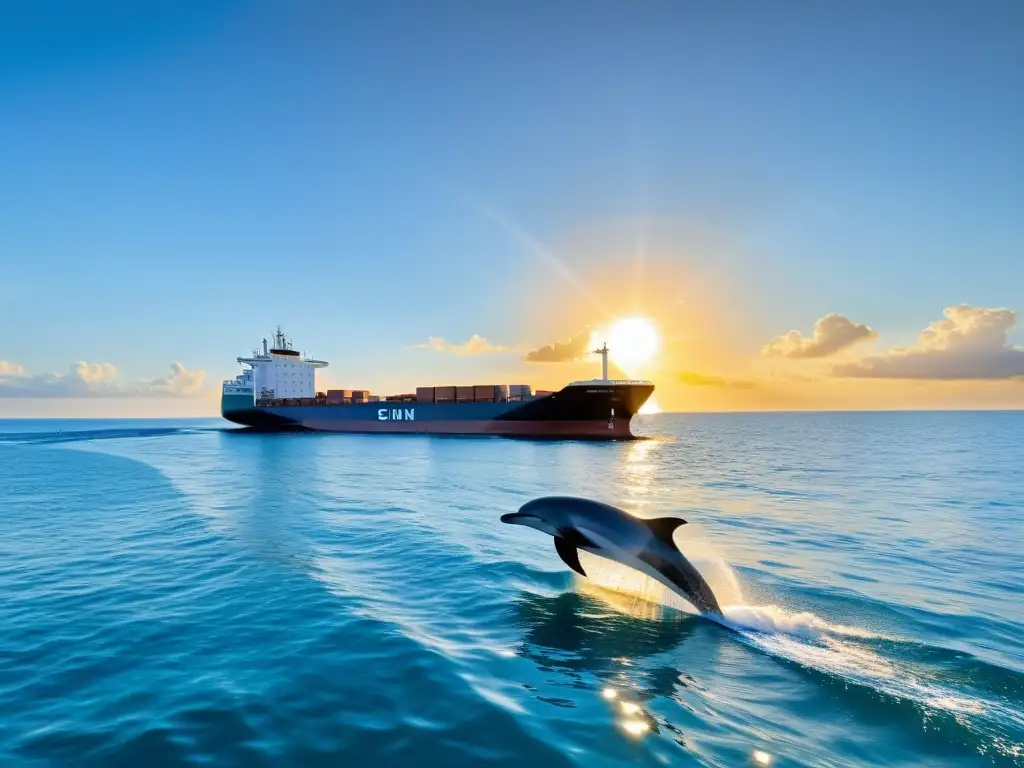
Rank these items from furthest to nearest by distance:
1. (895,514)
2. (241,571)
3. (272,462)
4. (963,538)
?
(272,462), (895,514), (963,538), (241,571)

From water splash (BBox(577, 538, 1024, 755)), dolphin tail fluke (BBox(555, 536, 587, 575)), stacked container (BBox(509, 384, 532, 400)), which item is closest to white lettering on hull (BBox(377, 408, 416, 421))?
stacked container (BBox(509, 384, 532, 400))

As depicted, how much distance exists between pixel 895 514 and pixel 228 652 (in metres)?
21.8

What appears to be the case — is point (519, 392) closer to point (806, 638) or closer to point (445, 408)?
point (445, 408)

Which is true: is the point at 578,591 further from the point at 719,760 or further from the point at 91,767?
the point at 91,767

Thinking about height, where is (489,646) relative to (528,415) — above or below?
below

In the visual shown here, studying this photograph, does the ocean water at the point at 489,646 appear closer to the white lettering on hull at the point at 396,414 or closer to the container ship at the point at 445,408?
the container ship at the point at 445,408

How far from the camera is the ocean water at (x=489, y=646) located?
5355 millimetres

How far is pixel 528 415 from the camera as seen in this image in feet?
204

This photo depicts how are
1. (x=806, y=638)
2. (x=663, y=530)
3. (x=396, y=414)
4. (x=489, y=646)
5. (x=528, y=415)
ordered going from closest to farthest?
(x=489, y=646) → (x=806, y=638) → (x=663, y=530) → (x=528, y=415) → (x=396, y=414)

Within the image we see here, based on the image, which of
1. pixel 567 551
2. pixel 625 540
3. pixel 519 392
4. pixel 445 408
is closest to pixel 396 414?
pixel 445 408

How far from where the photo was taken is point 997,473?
111 feet

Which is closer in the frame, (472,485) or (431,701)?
(431,701)

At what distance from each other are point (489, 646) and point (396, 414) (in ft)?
212

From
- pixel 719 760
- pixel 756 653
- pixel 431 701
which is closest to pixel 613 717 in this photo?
pixel 719 760
